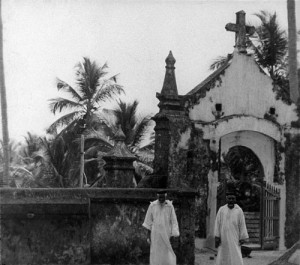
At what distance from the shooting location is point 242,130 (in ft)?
42.5

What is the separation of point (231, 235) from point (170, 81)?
407cm

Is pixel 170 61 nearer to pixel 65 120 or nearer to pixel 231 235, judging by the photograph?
pixel 231 235

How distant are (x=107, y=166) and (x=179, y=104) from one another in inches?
110

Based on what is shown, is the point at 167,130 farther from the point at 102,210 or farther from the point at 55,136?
the point at 55,136

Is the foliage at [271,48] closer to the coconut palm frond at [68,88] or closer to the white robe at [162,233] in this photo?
the coconut palm frond at [68,88]

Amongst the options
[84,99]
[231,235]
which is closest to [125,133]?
[84,99]

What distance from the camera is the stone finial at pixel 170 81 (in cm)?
1199

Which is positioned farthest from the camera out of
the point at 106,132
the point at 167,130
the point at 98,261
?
the point at 106,132

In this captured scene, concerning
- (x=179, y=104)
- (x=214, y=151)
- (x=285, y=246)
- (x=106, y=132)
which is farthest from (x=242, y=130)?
(x=106, y=132)

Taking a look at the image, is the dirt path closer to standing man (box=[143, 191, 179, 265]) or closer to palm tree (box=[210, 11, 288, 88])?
standing man (box=[143, 191, 179, 265])

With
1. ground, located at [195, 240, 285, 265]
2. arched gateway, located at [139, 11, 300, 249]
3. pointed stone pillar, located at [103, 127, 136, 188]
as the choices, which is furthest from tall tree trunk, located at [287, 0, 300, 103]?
ground, located at [195, 240, 285, 265]

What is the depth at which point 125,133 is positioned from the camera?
83.6 feet

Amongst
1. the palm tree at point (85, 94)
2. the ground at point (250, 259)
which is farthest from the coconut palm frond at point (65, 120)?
the ground at point (250, 259)

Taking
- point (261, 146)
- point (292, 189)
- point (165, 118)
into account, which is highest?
point (165, 118)
